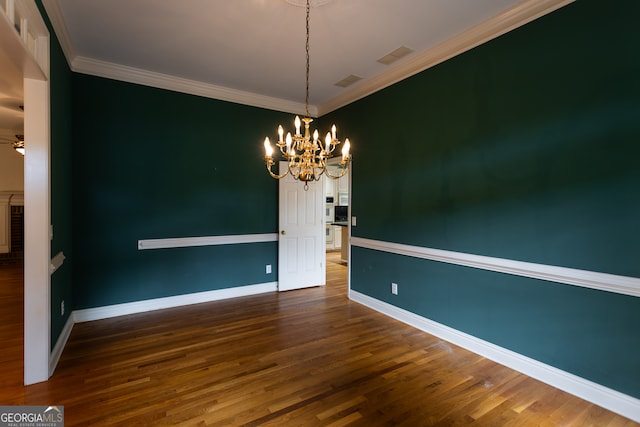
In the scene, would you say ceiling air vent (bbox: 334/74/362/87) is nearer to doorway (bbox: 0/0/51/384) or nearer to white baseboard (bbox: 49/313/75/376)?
doorway (bbox: 0/0/51/384)

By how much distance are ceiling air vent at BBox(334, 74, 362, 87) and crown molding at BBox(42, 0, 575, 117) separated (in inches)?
5.4

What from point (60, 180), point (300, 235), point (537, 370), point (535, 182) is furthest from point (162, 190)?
point (537, 370)

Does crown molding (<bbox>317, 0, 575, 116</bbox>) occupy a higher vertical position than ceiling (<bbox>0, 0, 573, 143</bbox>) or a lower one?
lower

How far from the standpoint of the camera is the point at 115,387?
2.25 m

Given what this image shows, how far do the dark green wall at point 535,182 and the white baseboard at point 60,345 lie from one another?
133 inches

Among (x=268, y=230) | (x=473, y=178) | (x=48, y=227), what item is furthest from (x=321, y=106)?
(x=48, y=227)

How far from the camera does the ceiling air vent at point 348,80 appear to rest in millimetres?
3862

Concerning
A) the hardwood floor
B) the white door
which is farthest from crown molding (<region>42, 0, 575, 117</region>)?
the hardwood floor

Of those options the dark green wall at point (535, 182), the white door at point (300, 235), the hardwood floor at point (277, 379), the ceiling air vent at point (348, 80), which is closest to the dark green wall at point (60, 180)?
the hardwood floor at point (277, 379)

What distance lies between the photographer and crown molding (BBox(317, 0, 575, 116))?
235 centimetres

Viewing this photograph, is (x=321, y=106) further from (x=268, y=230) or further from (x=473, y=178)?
(x=473, y=178)

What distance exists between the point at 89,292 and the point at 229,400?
8.38 feet

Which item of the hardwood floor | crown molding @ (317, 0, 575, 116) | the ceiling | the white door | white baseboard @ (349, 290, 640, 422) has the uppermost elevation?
the ceiling

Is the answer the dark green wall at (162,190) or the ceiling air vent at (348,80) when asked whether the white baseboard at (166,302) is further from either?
the ceiling air vent at (348,80)
